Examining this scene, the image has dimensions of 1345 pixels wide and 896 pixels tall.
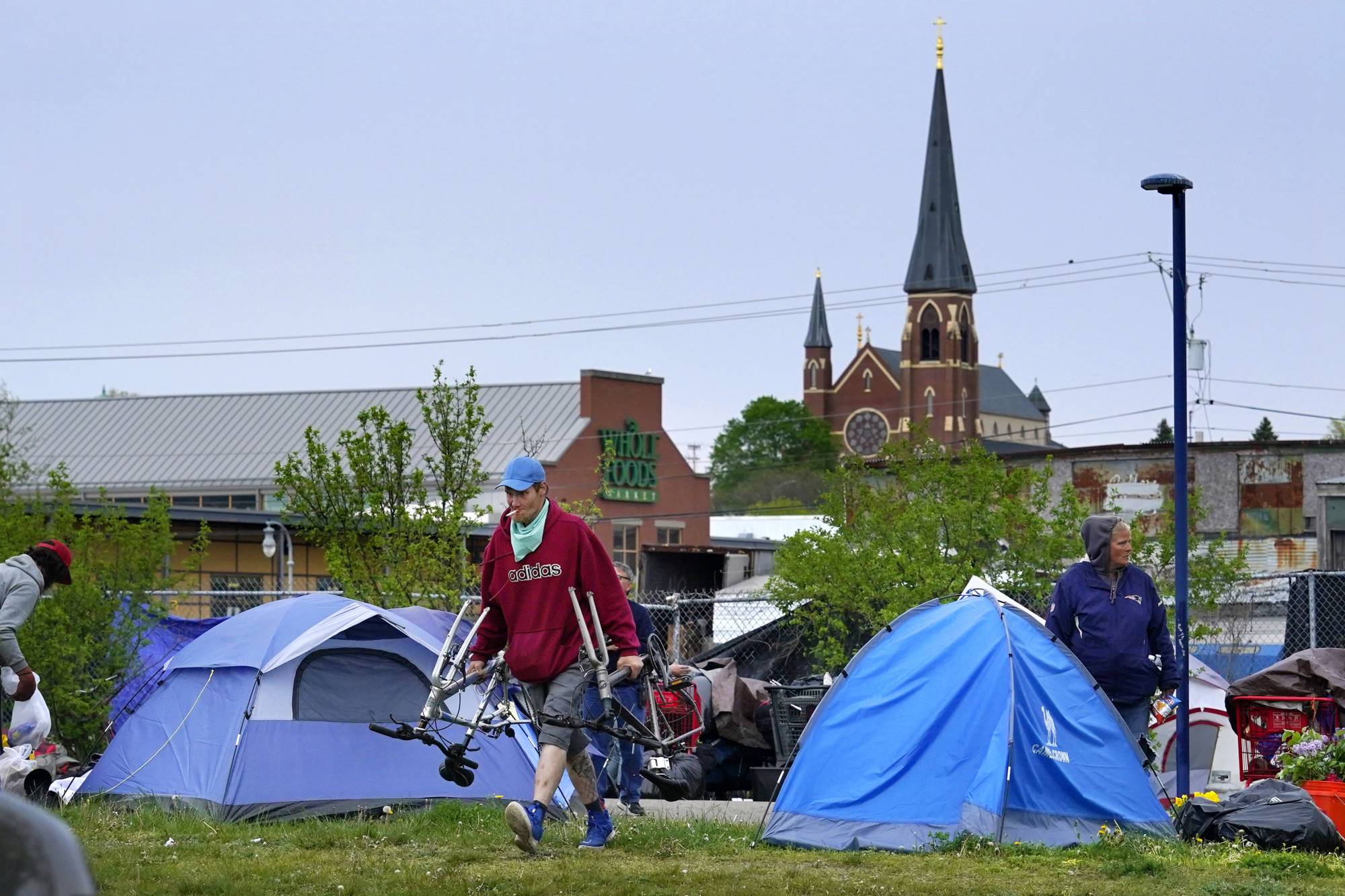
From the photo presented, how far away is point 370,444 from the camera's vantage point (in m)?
16.2

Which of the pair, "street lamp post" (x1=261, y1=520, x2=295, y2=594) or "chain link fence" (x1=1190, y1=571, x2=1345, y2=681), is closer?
"chain link fence" (x1=1190, y1=571, x2=1345, y2=681)

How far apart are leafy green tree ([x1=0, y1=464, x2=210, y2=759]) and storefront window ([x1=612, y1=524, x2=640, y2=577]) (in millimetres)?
58436

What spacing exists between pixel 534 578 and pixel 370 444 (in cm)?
823

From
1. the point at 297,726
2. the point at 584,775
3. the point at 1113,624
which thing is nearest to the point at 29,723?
the point at 297,726

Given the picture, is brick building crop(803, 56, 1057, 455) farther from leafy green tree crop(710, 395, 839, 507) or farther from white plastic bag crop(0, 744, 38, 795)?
white plastic bag crop(0, 744, 38, 795)

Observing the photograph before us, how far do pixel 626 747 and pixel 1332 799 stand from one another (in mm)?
4419

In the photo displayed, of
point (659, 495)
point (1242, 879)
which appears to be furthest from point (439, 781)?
point (659, 495)

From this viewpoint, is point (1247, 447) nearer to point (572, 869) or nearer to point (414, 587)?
point (414, 587)

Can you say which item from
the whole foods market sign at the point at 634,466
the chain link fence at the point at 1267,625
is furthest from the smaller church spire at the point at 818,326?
the chain link fence at the point at 1267,625

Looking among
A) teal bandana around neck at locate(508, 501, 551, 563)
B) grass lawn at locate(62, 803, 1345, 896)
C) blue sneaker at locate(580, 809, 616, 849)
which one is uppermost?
teal bandana around neck at locate(508, 501, 551, 563)

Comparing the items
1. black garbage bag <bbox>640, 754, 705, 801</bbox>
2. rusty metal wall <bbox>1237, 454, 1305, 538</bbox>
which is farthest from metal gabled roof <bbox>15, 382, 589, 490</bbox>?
black garbage bag <bbox>640, 754, 705, 801</bbox>

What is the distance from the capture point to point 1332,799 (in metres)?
9.09

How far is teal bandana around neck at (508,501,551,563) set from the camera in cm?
831

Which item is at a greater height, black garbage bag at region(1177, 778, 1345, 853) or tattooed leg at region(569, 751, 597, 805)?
tattooed leg at region(569, 751, 597, 805)
